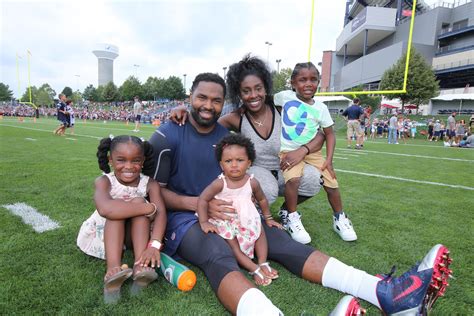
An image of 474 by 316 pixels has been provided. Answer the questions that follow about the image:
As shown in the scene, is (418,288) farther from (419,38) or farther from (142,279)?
(419,38)

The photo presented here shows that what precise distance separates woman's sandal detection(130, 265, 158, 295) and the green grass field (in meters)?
0.04

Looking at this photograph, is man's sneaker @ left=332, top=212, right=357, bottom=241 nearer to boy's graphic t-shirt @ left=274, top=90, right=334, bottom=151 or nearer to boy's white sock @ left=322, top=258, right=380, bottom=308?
boy's graphic t-shirt @ left=274, top=90, right=334, bottom=151

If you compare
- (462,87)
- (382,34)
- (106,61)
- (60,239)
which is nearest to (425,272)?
(60,239)

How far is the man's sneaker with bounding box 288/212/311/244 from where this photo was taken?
2.66m

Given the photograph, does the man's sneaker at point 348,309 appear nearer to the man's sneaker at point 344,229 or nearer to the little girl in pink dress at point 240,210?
the little girl in pink dress at point 240,210

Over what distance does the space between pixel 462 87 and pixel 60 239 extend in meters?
43.7

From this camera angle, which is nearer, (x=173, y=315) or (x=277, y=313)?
(x=277, y=313)

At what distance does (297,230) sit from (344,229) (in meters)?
0.45

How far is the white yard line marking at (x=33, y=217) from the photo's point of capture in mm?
2756

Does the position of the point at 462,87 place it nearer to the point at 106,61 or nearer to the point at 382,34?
the point at 382,34

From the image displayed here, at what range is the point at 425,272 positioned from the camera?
1.58 meters

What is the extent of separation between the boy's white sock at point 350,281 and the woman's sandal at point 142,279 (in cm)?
104

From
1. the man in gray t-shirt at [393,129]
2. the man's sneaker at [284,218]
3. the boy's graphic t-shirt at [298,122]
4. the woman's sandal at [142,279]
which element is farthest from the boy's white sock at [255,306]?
the man in gray t-shirt at [393,129]

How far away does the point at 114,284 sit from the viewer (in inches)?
68.0
